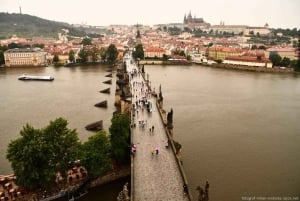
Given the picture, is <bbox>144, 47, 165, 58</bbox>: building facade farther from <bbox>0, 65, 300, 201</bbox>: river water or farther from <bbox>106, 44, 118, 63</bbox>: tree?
<bbox>0, 65, 300, 201</bbox>: river water

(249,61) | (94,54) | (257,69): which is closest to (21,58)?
(94,54)

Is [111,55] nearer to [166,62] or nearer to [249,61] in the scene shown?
[166,62]

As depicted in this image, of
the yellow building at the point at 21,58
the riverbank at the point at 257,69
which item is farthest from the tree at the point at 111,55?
the riverbank at the point at 257,69

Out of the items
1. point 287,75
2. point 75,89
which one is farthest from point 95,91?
point 287,75

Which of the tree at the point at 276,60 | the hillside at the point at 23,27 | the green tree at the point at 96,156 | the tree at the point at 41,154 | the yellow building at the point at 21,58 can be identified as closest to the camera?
the tree at the point at 41,154

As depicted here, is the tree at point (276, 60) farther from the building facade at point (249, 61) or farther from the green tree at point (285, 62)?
the building facade at point (249, 61)

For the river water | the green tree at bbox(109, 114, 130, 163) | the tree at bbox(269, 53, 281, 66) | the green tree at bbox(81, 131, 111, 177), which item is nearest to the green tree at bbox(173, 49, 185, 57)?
the tree at bbox(269, 53, 281, 66)

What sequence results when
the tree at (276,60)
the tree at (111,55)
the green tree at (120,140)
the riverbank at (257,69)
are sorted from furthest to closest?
the tree at (111,55)
the tree at (276,60)
the riverbank at (257,69)
the green tree at (120,140)
